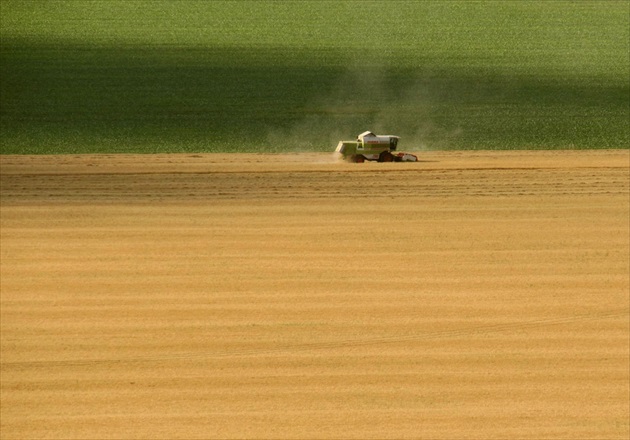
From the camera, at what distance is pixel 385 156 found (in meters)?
14.9

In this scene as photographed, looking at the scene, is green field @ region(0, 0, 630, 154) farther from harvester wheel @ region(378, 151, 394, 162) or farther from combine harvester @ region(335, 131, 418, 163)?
harvester wheel @ region(378, 151, 394, 162)

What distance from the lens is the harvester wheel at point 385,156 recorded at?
48.9 ft

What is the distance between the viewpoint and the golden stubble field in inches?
364

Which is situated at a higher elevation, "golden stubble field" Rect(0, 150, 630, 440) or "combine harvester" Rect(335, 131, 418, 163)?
"combine harvester" Rect(335, 131, 418, 163)

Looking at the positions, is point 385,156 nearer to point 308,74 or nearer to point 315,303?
point 315,303

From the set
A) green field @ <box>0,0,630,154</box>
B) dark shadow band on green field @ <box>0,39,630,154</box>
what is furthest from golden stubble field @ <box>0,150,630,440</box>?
green field @ <box>0,0,630,154</box>

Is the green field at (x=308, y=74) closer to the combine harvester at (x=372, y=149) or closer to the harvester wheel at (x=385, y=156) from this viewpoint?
the combine harvester at (x=372, y=149)

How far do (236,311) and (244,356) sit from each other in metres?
0.77

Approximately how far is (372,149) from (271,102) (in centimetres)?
486

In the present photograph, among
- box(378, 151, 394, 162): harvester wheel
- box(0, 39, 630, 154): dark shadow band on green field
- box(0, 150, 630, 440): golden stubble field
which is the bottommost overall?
box(0, 150, 630, 440): golden stubble field

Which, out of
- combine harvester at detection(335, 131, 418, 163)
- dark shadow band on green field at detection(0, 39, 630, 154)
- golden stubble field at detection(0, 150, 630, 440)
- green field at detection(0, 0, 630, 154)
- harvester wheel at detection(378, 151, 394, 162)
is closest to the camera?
golden stubble field at detection(0, 150, 630, 440)

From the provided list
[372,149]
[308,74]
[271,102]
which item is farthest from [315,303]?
[308,74]

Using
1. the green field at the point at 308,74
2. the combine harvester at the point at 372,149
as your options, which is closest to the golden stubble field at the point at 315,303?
the combine harvester at the point at 372,149

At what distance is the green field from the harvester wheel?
1.74 m
